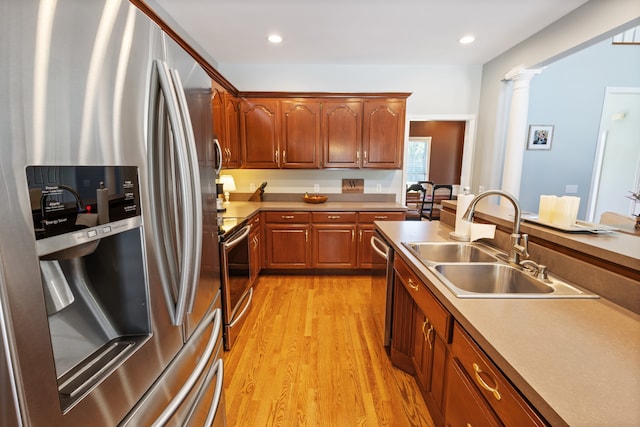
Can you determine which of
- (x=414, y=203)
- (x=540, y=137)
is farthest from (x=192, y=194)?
(x=414, y=203)

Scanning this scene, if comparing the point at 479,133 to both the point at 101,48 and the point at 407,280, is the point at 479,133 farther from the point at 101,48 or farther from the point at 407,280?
the point at 101,48

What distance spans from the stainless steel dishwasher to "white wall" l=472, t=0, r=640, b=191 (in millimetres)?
2233

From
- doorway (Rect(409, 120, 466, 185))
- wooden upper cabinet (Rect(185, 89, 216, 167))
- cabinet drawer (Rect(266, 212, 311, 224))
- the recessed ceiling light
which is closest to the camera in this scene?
wooden upper cabinet (Rect(185, 89, 216, 167))

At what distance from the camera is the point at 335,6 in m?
2.29

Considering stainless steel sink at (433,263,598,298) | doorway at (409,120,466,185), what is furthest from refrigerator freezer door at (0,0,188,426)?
doorway at (409,120,466,185)

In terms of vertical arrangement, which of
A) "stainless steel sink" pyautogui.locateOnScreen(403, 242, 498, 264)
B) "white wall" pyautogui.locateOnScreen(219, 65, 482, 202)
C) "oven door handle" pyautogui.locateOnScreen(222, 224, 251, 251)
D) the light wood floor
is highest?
"white wall" pyautogui.locateOnScreen(219, 65, 482, 202)

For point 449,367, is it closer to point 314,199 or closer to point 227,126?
point 314,199

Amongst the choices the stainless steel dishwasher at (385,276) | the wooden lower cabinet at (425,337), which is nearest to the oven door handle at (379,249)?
the stainless steel dishwasher at (385,276)

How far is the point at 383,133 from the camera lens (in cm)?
347

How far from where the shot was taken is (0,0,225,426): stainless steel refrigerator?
0.43m

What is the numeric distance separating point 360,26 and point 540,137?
2720 millimetres

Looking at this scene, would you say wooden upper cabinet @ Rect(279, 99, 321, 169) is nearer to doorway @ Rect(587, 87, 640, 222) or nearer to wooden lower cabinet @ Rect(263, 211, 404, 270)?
wooden lower cabinet @ Rect(263, 211, 404, 270)

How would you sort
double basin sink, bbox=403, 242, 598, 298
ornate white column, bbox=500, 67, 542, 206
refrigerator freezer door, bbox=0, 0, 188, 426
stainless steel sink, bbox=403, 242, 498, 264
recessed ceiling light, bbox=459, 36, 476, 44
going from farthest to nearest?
ornate white column, bbox=500, 67, 542, 206 < recessed ceiling light, bbox=459, 36, 476, 44 < stainless steel sink, bbox=403, 242, 498, 264 < double basin sink, bbox=403, 242, 598, 298 < refrigerator freezer door, bbox=0, 0, 188, 426

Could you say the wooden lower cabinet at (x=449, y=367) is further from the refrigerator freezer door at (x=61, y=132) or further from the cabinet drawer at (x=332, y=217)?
the cabinet drawer at (x=332, y=217)
